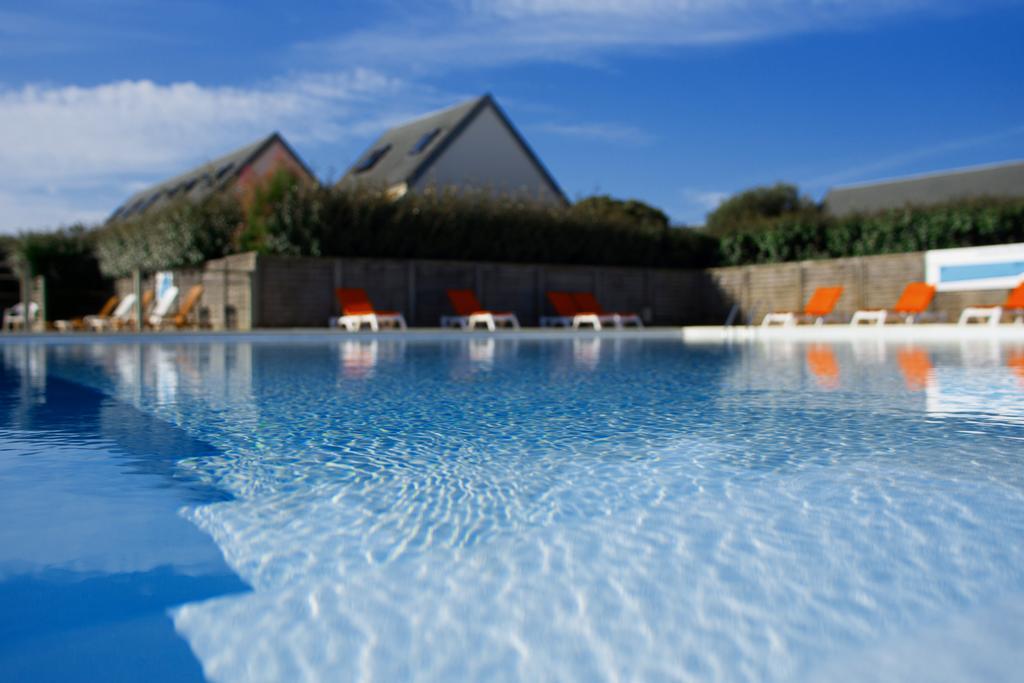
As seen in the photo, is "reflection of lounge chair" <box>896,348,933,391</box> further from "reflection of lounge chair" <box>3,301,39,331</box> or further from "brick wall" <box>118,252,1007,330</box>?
"reflection of lounge chair" <box>3,301,39,331</box>

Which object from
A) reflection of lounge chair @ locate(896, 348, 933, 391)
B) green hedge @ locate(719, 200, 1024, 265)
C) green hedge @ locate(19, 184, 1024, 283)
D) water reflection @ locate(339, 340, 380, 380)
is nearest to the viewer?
reflection of lounge chair @ locate(896, 348, 933, 391)

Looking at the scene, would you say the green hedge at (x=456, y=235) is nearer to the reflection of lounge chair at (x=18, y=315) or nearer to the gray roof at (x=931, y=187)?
the reflection of lounge chair at (x=18, y=315)

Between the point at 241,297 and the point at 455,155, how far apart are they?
952cm

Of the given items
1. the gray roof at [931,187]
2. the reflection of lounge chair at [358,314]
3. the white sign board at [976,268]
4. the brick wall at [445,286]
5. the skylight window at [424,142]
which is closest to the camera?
the reflection of lounge chair at [358,314]

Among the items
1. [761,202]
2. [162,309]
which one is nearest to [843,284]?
[162,309]

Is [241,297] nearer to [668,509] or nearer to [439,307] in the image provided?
[439,307]

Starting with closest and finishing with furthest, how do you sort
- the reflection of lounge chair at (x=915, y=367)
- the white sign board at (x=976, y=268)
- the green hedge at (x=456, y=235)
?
the reflection of lounge chair at (x=915, y=367) → the white sign board at (x=976, y=268) → the green hedge at (x=456, y=235)

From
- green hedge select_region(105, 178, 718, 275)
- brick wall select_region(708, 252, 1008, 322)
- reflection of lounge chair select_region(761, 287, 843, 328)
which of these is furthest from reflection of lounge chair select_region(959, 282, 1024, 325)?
green hedge select_region(105, 178, 718, 275)

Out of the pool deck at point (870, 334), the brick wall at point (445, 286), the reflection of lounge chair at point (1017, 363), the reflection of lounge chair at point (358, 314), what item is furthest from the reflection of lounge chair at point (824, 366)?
the brick wall at point (445, 286)

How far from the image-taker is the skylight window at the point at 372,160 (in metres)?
23.0

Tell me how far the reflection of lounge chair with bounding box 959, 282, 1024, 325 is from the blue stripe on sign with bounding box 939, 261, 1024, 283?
473mm

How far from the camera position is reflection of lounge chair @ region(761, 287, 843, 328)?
14086mm

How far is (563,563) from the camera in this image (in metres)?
1.71

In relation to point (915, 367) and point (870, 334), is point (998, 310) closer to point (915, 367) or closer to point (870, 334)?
point (870, 334)
